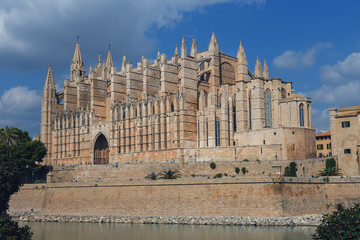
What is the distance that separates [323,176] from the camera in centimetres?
4194

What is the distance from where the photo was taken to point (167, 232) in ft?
118

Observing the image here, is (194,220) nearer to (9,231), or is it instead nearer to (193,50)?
(9,231)

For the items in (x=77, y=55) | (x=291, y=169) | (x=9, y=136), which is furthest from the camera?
(x=77, y=55)

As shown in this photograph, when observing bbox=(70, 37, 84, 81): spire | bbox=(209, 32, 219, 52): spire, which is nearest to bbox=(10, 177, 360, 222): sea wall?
bbox=(209, 32, 219, 52): spire

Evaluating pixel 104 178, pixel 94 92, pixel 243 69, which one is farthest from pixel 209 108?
pixel 94 92

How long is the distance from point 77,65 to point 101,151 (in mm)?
20195

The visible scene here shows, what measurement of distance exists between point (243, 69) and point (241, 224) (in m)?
23.3

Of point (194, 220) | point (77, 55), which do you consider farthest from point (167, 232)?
point (77, 55)

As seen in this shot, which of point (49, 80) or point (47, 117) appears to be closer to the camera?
point (47, 117)

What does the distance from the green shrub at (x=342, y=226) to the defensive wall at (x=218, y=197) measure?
571 inches

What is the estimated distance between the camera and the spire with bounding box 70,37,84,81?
80812 millimetres

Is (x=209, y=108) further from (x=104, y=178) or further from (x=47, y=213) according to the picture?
(x=47, y=213)

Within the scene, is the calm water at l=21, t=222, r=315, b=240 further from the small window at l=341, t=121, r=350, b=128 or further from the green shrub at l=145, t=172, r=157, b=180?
the small window at l=341, t=121, r=350, b=128

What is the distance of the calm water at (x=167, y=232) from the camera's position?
3316 cm
